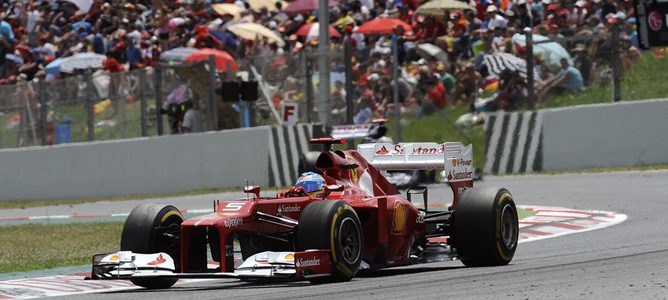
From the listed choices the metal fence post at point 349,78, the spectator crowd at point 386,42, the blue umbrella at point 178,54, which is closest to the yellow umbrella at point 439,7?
the spectator crowd at point 386,42

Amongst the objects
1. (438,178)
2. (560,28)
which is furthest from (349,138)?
(560,28)

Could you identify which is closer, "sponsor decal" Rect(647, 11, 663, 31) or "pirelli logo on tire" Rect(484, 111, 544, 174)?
"sponsor decal" Rect(647, 11, 663, 31)

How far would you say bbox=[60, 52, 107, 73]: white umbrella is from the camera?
99.3ft

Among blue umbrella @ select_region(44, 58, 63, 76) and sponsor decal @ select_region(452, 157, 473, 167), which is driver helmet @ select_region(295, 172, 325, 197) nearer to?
sponsor decal @ select_region(452, 157, 473, 167)

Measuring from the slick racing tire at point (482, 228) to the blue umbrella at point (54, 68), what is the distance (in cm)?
2006

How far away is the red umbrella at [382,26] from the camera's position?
91.6 ft

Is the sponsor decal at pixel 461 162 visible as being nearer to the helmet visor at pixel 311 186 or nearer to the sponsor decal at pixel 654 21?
the helmet visor at pixel 311 186

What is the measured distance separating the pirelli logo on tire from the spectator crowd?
395mm

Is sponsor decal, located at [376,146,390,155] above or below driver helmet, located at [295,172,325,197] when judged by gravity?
above

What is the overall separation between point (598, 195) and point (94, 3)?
18554mm

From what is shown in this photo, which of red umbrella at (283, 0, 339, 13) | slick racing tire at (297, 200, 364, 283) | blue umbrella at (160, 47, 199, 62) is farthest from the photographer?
red umbrella at (283, 0, 339, 13)

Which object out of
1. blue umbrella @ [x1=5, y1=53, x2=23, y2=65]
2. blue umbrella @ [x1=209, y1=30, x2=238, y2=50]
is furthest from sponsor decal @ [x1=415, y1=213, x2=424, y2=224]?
blue umbrella @ [x1=5, y1=53, x2=23, y2=65]

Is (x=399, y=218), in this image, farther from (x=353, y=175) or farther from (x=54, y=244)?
(x=54, y=244)

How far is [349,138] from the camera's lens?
80.1 feet
